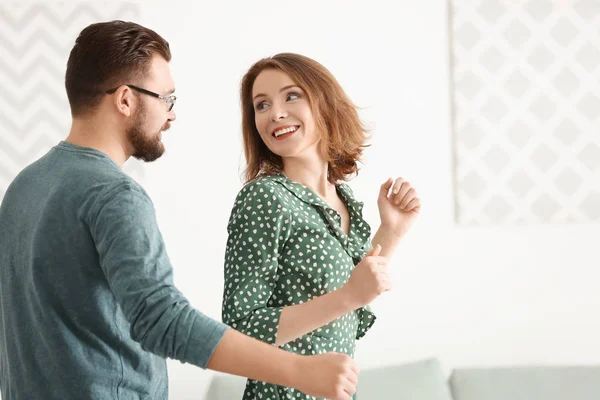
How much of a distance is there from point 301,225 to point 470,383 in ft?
4.86

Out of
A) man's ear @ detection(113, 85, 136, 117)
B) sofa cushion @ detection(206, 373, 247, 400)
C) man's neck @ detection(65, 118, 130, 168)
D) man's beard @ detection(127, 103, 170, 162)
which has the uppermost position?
man's ear @ detection(113, 85, 136, 117)

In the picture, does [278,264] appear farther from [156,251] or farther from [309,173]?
[156,251]

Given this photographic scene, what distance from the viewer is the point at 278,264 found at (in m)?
1.45

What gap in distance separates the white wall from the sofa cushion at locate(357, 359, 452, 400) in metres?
0.13

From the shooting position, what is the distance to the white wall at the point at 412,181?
2.62 metres

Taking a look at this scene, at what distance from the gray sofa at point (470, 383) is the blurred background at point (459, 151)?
14 centimetres

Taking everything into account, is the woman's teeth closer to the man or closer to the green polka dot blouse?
the green polka dot blouse

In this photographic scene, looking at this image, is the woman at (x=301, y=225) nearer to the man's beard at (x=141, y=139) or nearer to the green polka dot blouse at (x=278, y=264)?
the green polka dot blouse at (x=278, y=264)

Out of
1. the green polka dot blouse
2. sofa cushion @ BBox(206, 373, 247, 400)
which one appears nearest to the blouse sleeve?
the green polka dot blouse

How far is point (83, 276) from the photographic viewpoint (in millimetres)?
1102

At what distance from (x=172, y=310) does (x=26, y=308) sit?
0.30m

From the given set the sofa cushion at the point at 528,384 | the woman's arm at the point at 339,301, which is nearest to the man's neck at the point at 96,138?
the woman's arm at the point at 339,301

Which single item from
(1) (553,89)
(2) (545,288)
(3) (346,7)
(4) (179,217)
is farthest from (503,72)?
(4) (179,217)

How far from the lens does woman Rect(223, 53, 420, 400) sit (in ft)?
4.43
